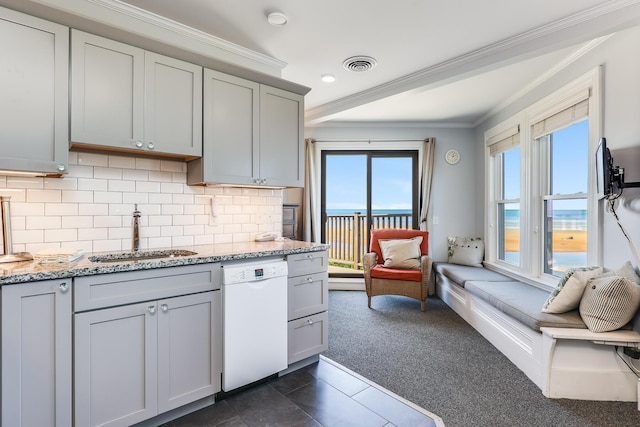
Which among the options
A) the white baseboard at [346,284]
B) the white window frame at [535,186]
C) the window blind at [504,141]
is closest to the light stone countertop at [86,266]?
the white window frame at [535,186]

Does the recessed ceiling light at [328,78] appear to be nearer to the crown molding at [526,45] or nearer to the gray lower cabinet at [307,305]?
the crown molding at [526,45]

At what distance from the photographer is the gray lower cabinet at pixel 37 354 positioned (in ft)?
4.67

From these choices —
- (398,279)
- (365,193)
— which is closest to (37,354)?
(398,279)

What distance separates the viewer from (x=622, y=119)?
2340mm

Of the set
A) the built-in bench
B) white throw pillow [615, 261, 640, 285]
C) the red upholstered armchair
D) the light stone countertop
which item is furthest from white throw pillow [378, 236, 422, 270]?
the light stone countertop

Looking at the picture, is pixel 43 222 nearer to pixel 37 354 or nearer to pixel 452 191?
pixel 37 354

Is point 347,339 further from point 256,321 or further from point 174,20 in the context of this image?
point 174,20

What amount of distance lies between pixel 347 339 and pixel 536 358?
1.50 m

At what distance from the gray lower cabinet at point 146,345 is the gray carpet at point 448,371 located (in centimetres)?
118

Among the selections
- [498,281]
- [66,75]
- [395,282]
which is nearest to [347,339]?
Answer: [395,282]

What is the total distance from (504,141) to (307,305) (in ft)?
10.5

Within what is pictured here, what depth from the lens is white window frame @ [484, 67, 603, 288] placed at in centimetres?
257

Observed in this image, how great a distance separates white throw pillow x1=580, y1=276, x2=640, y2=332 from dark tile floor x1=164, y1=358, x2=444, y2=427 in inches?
48.1

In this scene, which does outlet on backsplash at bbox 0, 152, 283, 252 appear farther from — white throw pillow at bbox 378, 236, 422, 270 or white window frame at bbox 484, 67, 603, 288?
white window frame at bbox 484, 67, 603, 288
